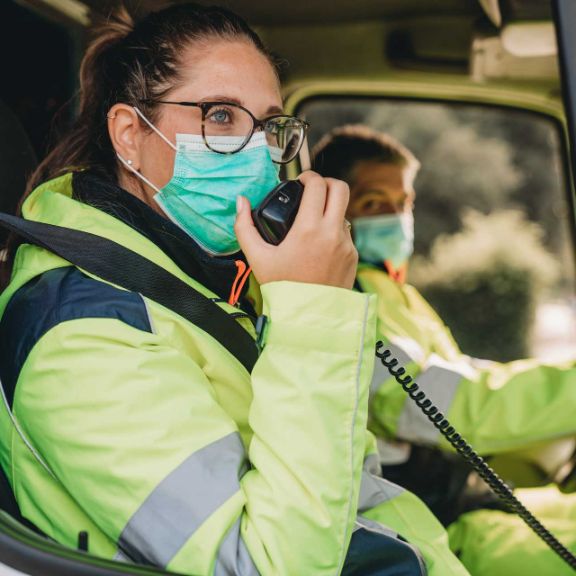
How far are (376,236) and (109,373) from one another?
1681 mm

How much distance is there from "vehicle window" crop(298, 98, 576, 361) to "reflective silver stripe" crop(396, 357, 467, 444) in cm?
680

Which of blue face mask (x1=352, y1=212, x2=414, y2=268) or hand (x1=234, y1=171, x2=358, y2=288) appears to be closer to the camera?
hand (x1=234, y1=171, x2=358, y2=288)

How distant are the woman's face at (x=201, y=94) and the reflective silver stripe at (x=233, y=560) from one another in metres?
0.76

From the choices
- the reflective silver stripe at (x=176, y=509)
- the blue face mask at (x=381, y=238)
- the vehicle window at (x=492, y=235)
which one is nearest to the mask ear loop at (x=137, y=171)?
the reflective silver stripe at (x=176, y=509)

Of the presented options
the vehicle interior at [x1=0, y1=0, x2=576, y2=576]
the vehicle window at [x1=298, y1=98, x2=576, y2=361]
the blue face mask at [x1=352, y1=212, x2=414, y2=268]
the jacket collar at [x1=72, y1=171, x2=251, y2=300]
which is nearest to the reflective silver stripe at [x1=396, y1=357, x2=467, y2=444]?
the vehicle interior at [x1=0, y1=0, x2=576, y2=576]

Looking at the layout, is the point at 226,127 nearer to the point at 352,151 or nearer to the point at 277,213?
the point at 277,213

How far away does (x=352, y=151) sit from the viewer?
2.99m

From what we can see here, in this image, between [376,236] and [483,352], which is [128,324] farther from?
[483,352]

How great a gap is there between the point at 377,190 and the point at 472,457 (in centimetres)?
126

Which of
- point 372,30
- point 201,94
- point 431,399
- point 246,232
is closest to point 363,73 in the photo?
point 372,30

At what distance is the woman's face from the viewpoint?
1.69m

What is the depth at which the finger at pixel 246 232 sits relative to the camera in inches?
55.5

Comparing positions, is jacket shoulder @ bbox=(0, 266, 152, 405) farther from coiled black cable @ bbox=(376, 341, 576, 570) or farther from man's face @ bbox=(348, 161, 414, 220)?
man's face @ bbox=(348, 161, 414, 220)

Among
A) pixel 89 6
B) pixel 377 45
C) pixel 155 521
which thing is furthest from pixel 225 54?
pixel 377 45
